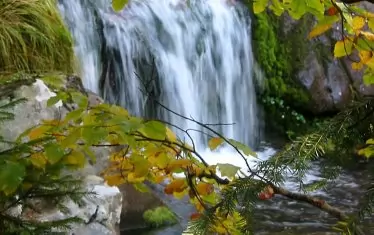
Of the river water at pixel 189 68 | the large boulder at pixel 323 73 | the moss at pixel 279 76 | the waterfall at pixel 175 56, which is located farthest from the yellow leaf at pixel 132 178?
the large boulder at pixel 323 73

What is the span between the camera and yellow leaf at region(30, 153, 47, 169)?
61.8 inches

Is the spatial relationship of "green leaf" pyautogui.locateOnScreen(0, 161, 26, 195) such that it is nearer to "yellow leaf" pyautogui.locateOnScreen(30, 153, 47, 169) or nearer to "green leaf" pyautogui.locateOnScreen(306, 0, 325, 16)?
"yellow leaf" pyautogui.locateOnScreen(30, 153, 47, 169)

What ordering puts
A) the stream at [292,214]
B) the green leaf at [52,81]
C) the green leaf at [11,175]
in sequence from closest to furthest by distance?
1. the green leaf at [11,175]
2. the green leaf at [52,81]
3. the stream at [292,214]

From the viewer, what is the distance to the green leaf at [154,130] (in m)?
1.40

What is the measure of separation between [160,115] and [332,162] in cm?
585

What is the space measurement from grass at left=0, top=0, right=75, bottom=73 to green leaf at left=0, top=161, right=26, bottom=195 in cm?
335

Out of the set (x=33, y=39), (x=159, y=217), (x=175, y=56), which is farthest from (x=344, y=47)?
(x=175, y=56)

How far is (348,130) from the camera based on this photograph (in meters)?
1.32

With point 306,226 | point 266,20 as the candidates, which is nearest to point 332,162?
point 306,226

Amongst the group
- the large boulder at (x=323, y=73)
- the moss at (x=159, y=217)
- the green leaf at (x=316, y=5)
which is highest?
the large boulder at (x=323, y=73)

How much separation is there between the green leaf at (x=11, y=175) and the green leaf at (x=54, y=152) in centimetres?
9

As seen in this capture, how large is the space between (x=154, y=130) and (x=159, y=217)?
3.25 meters

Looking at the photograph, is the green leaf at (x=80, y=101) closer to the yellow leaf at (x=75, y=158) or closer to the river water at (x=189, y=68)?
the yellow leaf at (x=75, y=158)

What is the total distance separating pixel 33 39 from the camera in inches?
190
